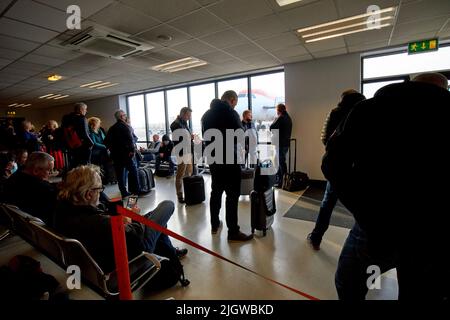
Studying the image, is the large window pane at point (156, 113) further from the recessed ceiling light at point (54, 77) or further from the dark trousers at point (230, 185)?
the dark trousers at point (230, 185)

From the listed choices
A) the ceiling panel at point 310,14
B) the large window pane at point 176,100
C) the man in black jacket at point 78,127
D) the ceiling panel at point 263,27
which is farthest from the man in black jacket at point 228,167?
the large window pane at point 176,100

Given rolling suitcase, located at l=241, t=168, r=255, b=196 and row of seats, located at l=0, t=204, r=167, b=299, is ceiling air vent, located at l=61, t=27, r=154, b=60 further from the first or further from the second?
rolling suitcase, located at l=241, t=168, r=255, b=196

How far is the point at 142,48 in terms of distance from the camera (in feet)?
12.5

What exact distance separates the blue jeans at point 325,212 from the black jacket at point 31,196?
246 centimetres

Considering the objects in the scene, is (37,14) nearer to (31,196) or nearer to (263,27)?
(31,196)

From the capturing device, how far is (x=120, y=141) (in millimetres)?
4062

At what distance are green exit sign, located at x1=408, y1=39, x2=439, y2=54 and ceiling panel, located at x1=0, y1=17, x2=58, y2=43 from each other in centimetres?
541

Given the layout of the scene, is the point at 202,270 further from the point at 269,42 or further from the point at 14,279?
the point at 269,42

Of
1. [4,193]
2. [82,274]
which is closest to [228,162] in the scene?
[82,274]

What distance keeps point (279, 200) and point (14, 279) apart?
3.43 meters

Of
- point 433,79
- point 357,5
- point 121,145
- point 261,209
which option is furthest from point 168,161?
point 433,79

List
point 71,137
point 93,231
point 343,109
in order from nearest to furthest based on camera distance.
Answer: point 93,231 < point 343,109 < point 71,137

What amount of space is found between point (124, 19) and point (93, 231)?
99.6 inches
